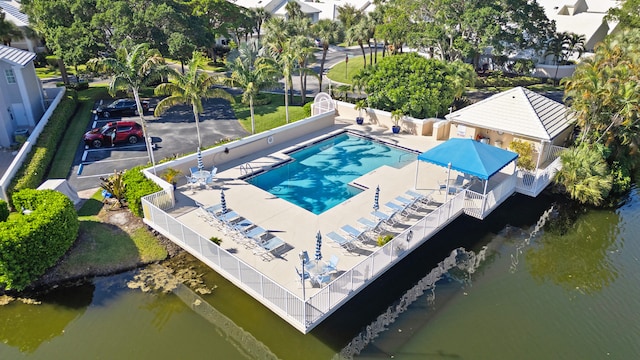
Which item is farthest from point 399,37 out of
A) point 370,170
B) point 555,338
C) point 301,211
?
point 555,338

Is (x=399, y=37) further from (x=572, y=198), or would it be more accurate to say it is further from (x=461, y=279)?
(x=461, y=279)

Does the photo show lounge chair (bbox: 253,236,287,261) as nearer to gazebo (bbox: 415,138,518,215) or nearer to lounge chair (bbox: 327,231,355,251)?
lounge chair (bbox: 327,231,355,251)

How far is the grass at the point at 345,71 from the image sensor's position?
48109 mm

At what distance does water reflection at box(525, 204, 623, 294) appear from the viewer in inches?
728

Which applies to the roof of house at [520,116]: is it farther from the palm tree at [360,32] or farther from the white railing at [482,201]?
the palm tree at [360,32]

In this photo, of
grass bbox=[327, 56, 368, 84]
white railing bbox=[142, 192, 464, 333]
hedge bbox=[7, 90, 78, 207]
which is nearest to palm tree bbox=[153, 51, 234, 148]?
white railing bbox=[142, 192, 464, 333]

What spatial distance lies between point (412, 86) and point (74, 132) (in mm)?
23785

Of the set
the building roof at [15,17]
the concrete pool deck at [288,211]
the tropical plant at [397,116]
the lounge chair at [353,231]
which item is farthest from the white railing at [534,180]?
the building roof at [15,17]

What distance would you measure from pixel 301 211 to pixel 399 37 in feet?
90.1

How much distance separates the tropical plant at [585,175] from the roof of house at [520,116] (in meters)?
1.67

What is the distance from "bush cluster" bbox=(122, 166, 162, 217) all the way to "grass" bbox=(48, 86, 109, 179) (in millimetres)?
5999

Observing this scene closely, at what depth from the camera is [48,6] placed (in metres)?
35.5

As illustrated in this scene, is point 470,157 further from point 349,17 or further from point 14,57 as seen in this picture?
point 349,17

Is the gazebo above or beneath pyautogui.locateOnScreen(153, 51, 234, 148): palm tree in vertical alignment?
beneath
